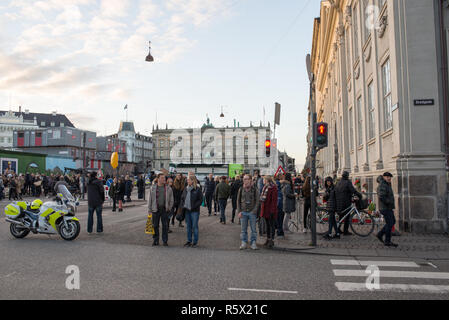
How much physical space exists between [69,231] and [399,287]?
26.8 ft

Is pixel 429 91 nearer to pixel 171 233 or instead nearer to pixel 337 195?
pixel 337 195

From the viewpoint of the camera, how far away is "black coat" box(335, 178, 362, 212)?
11266mm

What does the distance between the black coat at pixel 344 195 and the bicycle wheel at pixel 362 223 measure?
0.36 metres

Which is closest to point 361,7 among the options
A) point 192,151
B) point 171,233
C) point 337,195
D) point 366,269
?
point 337,195

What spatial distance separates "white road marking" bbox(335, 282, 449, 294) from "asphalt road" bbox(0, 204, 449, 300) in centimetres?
1

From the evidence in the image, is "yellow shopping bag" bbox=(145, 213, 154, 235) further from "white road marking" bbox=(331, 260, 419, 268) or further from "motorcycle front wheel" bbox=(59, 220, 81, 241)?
"white road marking" bbox=(331, 260, 419, 268)

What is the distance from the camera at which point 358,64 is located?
19672mm

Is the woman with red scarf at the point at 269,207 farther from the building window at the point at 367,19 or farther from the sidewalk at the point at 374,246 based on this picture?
the building window at the point at 367,19

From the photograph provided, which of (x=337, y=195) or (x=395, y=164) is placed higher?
(x=395, y=164)

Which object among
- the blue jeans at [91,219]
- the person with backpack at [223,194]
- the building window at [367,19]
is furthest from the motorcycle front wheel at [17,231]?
the building window at [367,19]

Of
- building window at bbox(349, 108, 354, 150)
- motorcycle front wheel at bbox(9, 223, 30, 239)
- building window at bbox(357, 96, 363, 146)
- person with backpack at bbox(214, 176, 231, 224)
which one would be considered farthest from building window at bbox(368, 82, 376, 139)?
motorcycle front wheel at bbox(9, 223, 30, 239)

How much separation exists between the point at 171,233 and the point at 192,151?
10986cm

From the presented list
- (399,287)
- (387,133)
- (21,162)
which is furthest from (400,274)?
(21,162)

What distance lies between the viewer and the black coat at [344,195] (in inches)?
444
